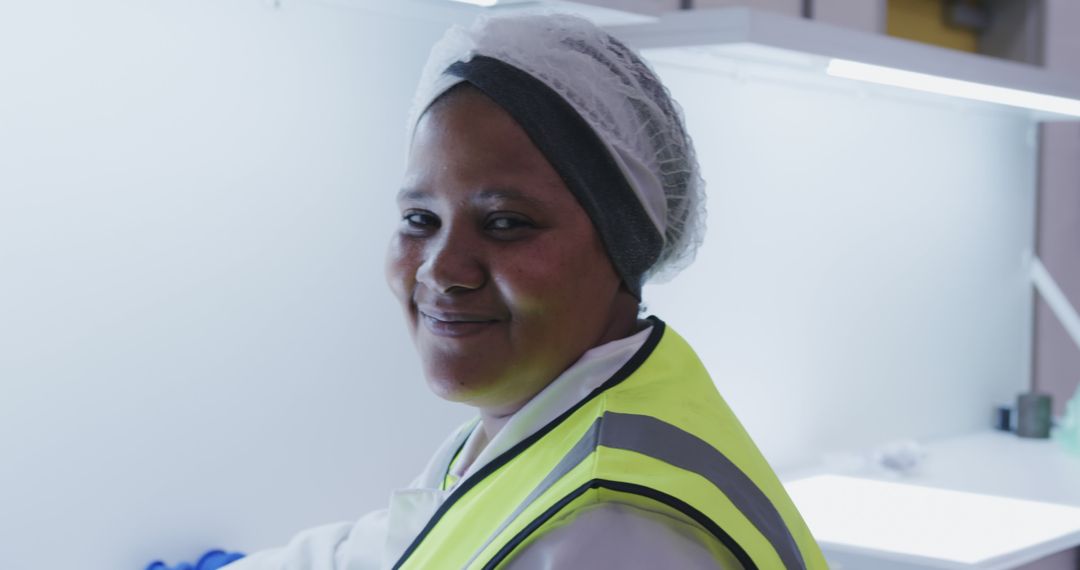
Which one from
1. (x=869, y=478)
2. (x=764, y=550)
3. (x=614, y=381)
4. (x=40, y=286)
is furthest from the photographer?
(x=869, y=478)

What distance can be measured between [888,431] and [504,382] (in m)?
1.91

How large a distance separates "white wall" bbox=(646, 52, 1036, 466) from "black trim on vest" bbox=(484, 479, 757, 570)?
1.34 m

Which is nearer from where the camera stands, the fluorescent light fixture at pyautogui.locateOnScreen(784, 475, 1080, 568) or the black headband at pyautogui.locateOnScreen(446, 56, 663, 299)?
the black headband at pyautogui.locateOnScreen(446, 56, 663, 299)

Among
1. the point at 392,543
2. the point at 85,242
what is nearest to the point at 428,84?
the point at 392,543

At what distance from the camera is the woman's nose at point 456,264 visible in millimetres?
895

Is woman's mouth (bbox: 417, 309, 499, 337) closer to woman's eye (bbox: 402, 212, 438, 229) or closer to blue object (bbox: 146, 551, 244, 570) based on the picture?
woman's eye (bbox: 402, 212, 438, 229)

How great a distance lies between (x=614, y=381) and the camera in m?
0.88

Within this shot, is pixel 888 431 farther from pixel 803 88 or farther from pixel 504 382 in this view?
pixel 504 382

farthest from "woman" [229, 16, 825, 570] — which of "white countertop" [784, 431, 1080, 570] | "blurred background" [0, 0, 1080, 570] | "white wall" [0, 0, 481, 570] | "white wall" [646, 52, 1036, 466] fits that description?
"white wall" [646, 52, 1036, 466]

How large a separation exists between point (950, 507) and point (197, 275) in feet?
4.54

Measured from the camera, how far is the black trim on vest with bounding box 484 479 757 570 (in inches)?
28.3

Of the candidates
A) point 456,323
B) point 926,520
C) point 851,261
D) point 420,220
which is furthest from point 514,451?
point 851,261

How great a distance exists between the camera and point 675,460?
2.56ft

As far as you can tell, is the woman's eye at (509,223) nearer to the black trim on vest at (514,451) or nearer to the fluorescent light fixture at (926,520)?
the black trim on vest at (514,451)
